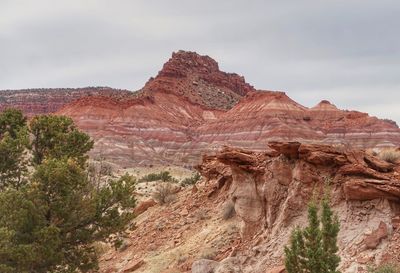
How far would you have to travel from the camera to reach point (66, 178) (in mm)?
16734

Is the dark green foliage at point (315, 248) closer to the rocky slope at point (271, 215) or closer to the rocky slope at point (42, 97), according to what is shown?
the rocky slope at point (271, 215)

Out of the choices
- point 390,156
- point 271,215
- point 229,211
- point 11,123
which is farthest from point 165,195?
point 390,156

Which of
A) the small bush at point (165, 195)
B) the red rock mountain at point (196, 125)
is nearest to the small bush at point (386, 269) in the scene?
the small bush at point (165, 195)

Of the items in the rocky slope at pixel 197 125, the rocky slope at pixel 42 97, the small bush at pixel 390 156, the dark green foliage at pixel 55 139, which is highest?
the rocky slope at pixel 42 97

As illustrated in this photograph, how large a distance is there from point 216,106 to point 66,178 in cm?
11728

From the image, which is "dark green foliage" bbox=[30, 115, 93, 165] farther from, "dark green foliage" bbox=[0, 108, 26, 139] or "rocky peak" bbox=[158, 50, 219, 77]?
"rocky peak" bbox=[158, 50, 219, 77]

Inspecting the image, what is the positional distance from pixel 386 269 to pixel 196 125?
342 feet

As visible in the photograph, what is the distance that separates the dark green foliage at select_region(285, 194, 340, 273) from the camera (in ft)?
40.9

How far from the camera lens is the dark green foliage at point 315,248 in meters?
12.5

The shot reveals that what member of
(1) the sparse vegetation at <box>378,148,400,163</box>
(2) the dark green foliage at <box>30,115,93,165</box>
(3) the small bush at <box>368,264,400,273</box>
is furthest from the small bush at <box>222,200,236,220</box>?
(3) the small bush at <box>368,264,400,273</box>

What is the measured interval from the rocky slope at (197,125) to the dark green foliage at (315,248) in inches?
3012

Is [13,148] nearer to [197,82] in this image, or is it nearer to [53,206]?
[53,206]

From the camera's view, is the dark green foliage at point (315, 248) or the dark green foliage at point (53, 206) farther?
the dark green foliage at point (53, 206)

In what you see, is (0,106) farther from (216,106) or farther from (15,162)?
(15,162)
